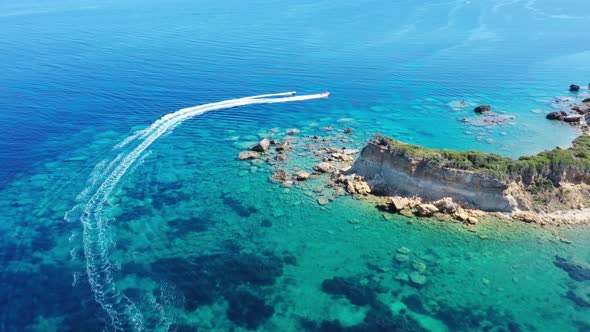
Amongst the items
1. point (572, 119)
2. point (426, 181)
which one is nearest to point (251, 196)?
point (426, 181)

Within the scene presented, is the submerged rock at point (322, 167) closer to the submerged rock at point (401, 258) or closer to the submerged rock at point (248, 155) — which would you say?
the submerged rock at point (248, 155)

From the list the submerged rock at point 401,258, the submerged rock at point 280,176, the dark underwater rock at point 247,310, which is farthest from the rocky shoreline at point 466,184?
the dark underwater rock at point 247,310

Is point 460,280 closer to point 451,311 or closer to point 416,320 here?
point 451,311

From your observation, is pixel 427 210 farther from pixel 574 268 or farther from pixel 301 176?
pixel 301 176

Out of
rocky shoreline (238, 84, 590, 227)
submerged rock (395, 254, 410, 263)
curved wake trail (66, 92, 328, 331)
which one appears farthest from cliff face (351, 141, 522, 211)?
curved wake trail (66, 92, 328, 331)

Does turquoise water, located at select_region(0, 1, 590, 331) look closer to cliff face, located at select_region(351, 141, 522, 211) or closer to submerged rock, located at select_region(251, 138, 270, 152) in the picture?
submerged rock, located at select_region(251, 138, 270, 152)
